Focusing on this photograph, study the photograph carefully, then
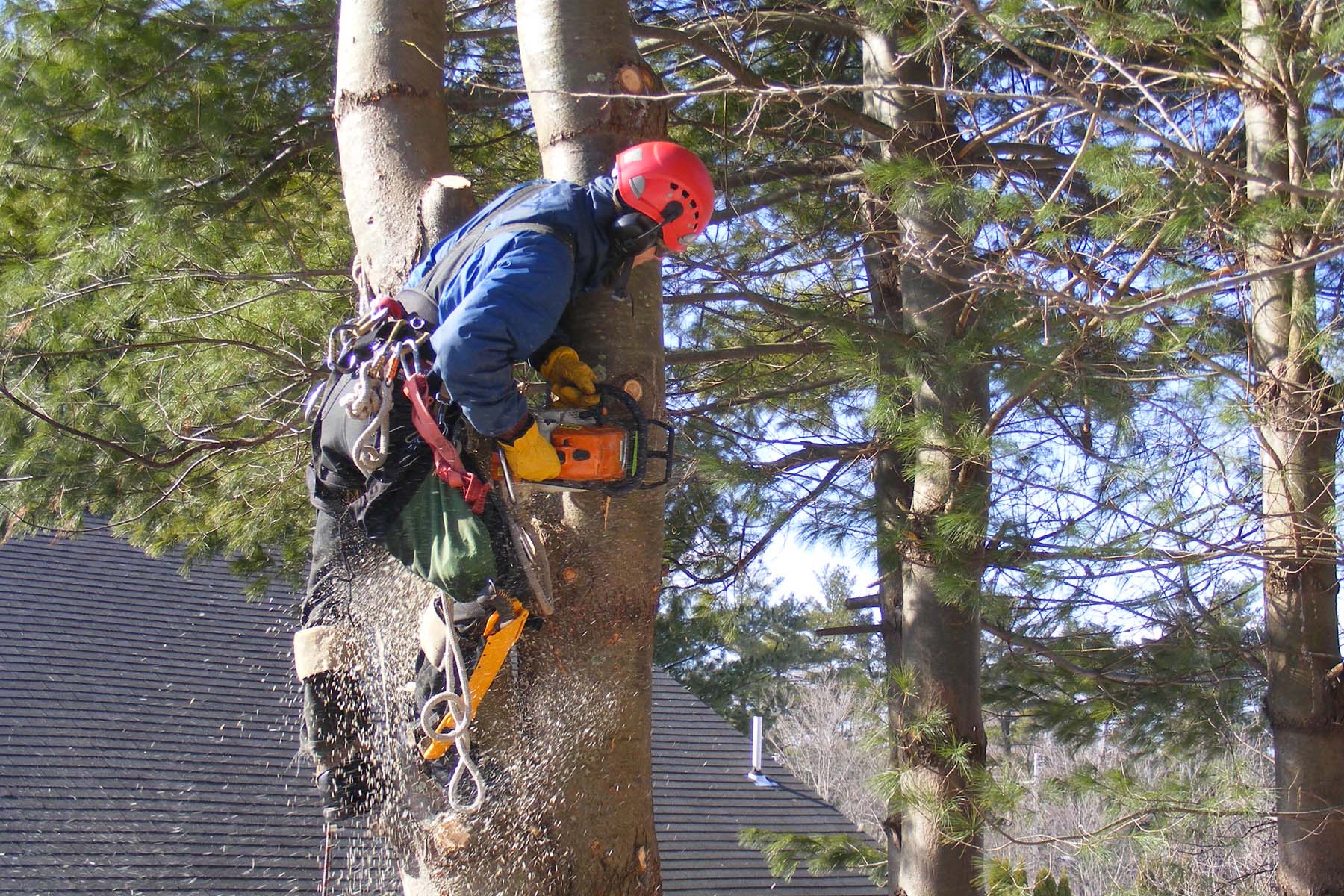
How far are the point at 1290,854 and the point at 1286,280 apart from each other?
7.39ft

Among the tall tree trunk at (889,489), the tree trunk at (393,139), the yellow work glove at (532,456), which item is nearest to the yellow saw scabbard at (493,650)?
the yellow work glove at (532,456)

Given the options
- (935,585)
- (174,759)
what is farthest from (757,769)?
(935,585)

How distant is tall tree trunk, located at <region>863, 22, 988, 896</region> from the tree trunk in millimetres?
2045

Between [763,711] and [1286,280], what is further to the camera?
[763,711]

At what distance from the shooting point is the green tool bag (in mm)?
2742

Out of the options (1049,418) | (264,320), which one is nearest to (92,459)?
(264,320)

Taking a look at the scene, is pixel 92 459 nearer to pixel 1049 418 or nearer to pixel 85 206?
pixel 85 206

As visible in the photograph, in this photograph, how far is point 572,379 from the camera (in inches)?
115

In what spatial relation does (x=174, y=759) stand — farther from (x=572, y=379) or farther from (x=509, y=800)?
(x=572, y=379)

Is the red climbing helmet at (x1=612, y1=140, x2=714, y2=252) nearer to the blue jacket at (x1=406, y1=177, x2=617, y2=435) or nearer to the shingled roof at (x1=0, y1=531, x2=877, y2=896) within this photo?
the blue jacket at (x1=406, y1=177, x2=617, y2=435)

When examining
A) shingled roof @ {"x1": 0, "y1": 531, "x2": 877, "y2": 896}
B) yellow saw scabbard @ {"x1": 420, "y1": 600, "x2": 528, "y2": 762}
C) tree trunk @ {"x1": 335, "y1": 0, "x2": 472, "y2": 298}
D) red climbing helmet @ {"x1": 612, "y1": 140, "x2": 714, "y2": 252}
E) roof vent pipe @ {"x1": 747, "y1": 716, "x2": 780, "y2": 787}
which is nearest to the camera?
yellow saw scabbard @ {"x1": 420, "y1": 600, "x2": 528, "y2": 762}

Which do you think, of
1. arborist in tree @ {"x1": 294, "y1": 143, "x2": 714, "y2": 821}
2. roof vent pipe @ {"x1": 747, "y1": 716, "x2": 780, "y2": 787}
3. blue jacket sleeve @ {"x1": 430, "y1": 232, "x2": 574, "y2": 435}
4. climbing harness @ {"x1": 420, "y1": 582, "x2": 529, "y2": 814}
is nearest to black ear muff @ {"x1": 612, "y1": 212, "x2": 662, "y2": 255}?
arborist in tree @ {"x1": 294, "y1": 143, "x2": 714, "y2": 821}

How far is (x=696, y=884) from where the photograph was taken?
8.23 m

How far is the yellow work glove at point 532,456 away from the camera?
9.27ft
